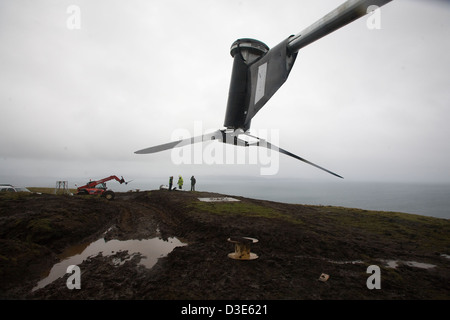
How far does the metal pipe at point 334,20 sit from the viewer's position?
1899mm

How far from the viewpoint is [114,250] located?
930 cm

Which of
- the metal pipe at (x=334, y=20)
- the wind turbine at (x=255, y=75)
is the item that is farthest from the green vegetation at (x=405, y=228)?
the metal pipe at (x=334, y=20)

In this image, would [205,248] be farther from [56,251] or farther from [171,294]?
[56,251]

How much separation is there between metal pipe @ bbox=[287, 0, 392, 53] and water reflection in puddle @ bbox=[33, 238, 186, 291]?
7803 mm

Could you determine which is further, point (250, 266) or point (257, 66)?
point (250, 266)

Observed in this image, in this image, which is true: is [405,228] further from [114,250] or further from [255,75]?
[114,250]

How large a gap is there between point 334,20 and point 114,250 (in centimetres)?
1059

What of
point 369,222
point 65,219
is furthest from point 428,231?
point 65,219

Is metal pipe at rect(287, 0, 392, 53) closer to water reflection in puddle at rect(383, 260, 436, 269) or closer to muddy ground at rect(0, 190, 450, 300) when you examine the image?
muddy ground at rect(0, 190, 450, 300)

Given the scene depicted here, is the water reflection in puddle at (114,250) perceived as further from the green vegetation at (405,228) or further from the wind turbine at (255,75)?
the green vegetation at (405,228)

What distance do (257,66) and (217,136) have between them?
1.35 metres

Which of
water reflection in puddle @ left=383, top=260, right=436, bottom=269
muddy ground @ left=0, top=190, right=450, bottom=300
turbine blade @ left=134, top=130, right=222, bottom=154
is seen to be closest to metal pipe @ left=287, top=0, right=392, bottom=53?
turbine blade @ left=134, top=130, right=222, bottom=154

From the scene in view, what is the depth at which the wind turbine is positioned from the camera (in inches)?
98.2

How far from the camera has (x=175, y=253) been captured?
816 centimetres
